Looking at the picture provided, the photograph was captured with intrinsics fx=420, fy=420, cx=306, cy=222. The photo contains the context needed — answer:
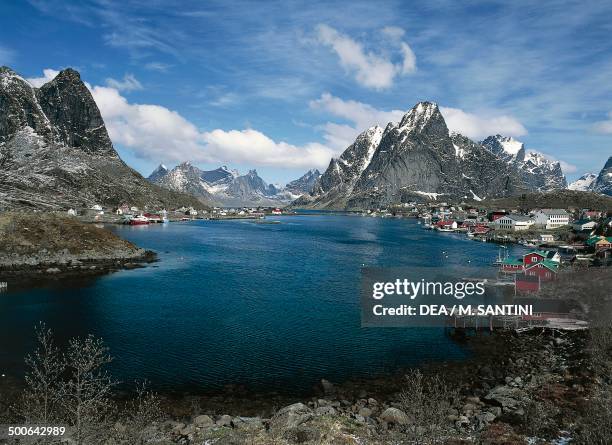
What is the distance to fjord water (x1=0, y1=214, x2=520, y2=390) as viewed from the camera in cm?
3194

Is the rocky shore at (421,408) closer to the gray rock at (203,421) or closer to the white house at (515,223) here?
the gray rock at (203,421)

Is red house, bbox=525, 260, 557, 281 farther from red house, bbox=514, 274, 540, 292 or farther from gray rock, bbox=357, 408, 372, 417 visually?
gray rock, bbox=357, 408, 372, 417

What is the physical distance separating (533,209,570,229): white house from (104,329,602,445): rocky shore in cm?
13262

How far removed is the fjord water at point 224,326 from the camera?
31.9 metres

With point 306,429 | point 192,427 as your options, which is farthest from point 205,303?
point 306,429

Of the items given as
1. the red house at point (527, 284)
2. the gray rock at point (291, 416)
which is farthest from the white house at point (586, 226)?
the gray rock at point (291, 416)

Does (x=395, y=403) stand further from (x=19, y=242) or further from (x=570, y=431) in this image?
(x=19, y=242)

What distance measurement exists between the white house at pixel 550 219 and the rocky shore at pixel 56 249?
134485 millimetres

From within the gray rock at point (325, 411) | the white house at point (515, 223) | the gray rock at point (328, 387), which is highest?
the white house at point (515, 223)

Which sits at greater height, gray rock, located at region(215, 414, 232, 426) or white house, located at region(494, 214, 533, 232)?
white house, located at region(494, 214, 533, 232)

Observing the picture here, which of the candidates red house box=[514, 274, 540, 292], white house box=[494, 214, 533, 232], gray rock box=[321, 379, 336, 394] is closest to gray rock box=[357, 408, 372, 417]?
gray rock box=[321, 379, 336, 394]

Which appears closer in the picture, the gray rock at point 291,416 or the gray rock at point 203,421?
the gray rock at point 291,416

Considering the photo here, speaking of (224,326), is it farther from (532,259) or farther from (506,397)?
(532,259)

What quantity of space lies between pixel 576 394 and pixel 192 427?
23.9m
